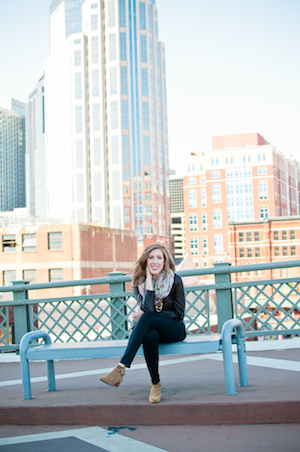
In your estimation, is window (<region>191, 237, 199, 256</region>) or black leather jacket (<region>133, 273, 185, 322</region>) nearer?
black leather jacket (<region>133, 273, 185, 322</region>)

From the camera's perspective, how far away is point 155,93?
497 ft

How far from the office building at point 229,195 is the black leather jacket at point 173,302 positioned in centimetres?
12109

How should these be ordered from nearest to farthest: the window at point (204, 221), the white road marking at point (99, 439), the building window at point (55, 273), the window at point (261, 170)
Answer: the white road marking at point (99, 439)
the building window at point (55, 273)
the window at point (261, 170)
the window at point (204, 221)

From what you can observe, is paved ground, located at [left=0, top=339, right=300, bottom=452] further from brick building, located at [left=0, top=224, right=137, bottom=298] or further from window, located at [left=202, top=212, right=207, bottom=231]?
window, located at [left=202, top=212, right=207, bottom=231]

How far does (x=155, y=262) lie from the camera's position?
4848 millimetres

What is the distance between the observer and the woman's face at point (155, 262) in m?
4.84

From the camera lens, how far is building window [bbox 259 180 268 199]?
418 ft

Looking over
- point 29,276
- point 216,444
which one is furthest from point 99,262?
point 216,444

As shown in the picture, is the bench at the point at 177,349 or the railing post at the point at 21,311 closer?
the bench at the point at 177,349

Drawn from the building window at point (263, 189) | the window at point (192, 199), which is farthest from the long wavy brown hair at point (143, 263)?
the window at point (192, 199)

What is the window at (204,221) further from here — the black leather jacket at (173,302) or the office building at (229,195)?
the black leather jacket at (173,302)

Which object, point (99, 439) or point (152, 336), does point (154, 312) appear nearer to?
point (152, 336)

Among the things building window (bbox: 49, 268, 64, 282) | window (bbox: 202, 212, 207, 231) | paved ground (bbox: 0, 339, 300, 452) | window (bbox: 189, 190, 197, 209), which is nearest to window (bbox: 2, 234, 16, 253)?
building window (bbox: 49, 268, 64, 282)

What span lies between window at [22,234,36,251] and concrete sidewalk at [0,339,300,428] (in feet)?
221
